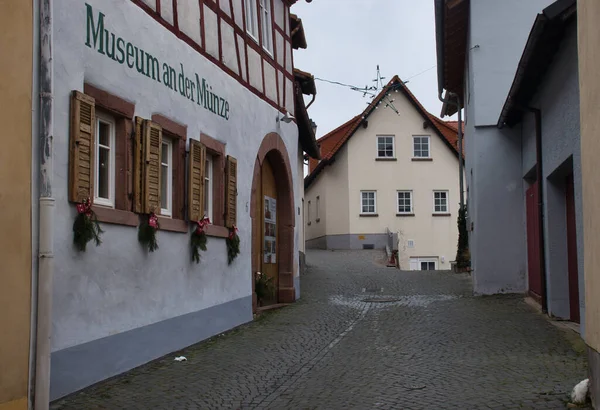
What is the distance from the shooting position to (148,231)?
359 inches

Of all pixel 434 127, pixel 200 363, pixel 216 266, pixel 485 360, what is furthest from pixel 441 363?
pixel 434 127

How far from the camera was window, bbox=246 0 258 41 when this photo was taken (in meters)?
13.8

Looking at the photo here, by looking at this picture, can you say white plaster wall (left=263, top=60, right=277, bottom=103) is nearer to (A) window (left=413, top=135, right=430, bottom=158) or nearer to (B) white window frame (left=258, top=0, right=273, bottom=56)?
(B) white window frame (left=258, top=0, right=273, bottom=56)

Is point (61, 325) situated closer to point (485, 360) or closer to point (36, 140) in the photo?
point (36, 140)

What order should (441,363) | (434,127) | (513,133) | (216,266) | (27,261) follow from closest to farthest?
1. (27,261)
2. (441,363)
3. (216,266)
4. (513,133)
5. (434,127)

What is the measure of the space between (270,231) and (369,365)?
690cm

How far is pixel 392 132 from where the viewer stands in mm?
35062

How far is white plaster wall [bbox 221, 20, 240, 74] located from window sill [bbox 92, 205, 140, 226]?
4271 mm

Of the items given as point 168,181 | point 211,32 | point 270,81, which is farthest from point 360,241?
point 168,181

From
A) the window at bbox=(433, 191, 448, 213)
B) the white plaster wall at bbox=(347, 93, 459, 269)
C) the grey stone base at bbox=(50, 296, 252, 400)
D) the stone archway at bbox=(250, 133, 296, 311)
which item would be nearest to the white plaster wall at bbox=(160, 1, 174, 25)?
the grey stone base at bbox=(50, 296, 252, 400)

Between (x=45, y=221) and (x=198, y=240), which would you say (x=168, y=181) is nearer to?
(x=198, y=240)

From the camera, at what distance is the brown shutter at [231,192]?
40.1ft

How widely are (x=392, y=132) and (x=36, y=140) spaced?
96.2ft

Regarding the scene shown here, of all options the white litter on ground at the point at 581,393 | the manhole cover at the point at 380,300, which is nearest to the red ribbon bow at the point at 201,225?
the white litter on ground at the point at 581,393
